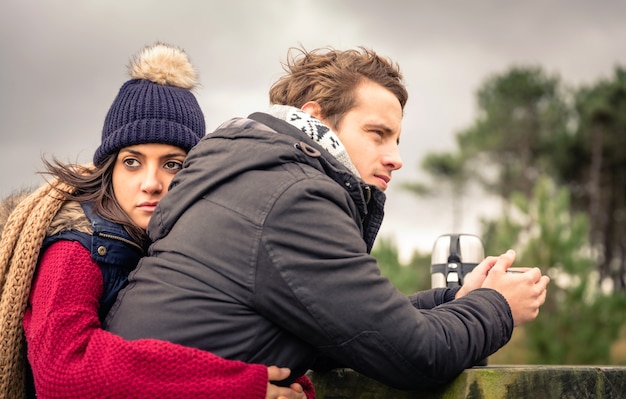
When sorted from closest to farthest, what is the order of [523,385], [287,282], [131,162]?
1. [287,282]
2. [523,385]
3. [131,162]

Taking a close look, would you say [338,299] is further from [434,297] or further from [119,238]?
[434,297]

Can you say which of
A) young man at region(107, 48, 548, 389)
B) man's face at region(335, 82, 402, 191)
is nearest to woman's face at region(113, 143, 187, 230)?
young man at region(107, 48, 548, 389)

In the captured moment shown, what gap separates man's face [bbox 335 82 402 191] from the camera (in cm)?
279

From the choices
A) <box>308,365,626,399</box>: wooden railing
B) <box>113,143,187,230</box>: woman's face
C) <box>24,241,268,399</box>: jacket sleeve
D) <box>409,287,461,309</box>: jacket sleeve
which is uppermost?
<box>113,143,187,230</box>: woman's face

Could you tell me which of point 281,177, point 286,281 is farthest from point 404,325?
point 281,177

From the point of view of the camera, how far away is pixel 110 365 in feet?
6.72

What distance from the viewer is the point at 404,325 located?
2.04m

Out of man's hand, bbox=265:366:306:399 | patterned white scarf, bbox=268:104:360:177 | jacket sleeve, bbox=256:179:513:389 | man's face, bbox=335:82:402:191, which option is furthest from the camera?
man's face, bbox=335:82:402:191

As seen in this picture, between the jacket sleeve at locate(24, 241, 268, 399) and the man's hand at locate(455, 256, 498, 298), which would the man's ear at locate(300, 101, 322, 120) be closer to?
the man's hand at locate(455, 256, 498, 298)

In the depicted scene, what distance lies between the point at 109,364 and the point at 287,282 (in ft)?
1.70

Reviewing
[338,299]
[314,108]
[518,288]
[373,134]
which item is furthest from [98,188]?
[518,288]

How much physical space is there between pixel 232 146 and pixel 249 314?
19.8 inches

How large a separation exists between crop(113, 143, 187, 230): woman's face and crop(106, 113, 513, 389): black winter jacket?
469 mm

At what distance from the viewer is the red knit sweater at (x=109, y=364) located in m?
2.02
